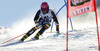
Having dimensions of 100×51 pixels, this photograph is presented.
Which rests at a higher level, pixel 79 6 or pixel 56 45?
pixel 79 6

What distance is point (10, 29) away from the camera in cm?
1089

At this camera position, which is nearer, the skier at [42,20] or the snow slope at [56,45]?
the snow slope at [56,45]

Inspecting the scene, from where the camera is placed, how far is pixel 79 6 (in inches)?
167

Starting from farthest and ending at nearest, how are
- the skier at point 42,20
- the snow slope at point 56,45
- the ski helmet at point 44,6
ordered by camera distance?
the skier at point 42,20, the ski helmet at point 44,6, the snow slope at point 56,45

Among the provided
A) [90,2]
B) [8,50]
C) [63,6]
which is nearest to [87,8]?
[90,2]

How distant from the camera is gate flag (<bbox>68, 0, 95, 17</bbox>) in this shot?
4.14 metres

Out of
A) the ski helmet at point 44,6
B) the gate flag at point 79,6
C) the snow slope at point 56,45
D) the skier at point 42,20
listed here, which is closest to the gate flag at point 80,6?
the gate flag at point 79,6

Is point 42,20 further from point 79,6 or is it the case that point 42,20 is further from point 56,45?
point 79,6

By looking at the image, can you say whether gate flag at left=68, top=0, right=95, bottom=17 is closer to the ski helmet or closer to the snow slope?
the snow slope

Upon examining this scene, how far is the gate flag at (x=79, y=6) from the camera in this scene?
13.6 ft

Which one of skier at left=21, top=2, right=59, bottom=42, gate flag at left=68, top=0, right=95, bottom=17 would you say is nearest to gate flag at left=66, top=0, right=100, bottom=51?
gate flag at left=68, top=0, right=95, bottom=17

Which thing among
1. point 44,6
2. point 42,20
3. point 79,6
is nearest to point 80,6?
point 79,6

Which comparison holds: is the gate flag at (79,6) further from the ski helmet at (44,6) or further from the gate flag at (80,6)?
the ski helmet at (44,6)

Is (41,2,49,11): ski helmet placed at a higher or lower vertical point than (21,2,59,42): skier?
higher
